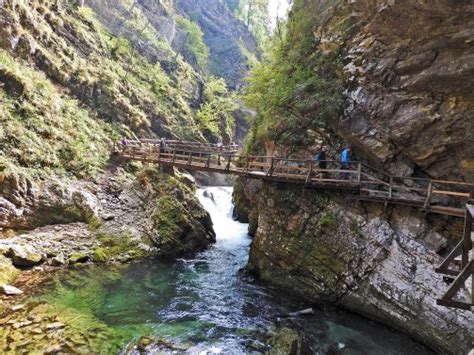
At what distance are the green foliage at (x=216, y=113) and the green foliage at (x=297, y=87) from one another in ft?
61.7

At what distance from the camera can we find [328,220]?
13.9 m

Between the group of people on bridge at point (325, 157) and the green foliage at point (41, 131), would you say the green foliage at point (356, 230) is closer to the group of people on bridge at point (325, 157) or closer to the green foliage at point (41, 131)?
the group of people on bridge at point (325, 157)

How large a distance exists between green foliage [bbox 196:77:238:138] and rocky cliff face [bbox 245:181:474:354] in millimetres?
26241

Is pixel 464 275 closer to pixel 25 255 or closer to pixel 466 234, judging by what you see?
pixel 466 234

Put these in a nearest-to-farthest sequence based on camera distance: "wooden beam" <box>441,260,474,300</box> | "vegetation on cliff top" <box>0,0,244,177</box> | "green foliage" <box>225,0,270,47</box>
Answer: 1. "wooden beam" <box>441,260,474,300</box>
2. "vegetation on cliff top" <box>0,0,244,177</box>
3. "green foliage" <box>225,0,270,47</box>

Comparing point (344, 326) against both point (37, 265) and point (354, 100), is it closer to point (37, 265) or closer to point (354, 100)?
point (354, 100)

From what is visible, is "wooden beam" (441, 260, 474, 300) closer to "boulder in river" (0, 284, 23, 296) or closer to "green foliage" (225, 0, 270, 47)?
"boulder in river" (0, 284, 23, 296)

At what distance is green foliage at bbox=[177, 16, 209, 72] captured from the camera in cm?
5812

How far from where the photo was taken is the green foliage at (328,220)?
45.4ft

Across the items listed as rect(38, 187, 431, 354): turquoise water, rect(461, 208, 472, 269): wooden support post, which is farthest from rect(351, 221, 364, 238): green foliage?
rect(461, 208, 472, 269): wooden support post

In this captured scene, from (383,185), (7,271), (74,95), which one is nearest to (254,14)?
(74,95)

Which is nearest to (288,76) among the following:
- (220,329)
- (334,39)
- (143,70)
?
(334,39)

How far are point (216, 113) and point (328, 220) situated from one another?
3089cm

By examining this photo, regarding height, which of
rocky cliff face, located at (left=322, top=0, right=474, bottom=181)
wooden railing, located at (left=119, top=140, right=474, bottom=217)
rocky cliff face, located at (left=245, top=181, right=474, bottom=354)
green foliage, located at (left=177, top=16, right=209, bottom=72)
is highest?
green foliage, located at (left=177, top=16, right=209, bottom=72)
